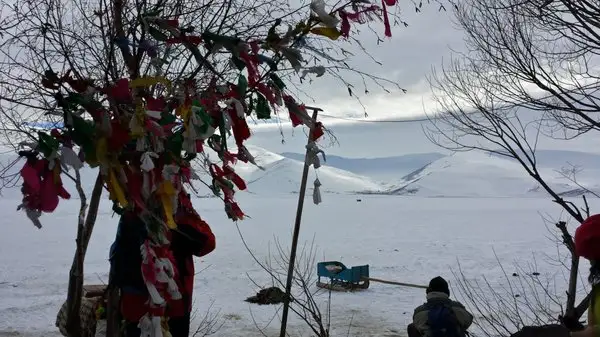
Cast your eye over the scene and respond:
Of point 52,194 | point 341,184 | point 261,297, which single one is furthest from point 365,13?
point 341,184

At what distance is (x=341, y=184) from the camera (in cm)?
11331

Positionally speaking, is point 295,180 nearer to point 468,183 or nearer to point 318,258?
point 468,183

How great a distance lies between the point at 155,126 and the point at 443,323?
9.10ft

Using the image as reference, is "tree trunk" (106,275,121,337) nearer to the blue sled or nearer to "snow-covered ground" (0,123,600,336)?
"snow-covered ground" (0,123,600,336)

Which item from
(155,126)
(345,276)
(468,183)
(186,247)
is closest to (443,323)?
(186,247)

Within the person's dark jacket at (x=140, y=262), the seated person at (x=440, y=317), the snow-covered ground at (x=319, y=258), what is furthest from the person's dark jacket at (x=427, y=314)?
the snow-covered ground at (x=319, y=258)

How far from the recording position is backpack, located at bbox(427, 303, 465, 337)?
422 cm

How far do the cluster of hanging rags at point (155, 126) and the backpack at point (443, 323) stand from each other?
202 centimetres

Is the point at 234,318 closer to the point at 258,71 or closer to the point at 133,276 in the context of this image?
the point at 133,276

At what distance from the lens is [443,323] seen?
423 cm

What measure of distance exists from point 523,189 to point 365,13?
3902 inches

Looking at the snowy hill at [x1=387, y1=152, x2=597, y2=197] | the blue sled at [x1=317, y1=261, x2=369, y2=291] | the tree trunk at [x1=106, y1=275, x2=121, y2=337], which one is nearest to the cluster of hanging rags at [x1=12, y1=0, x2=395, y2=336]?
the tree trunk at [x1=106, y1=275, x2=121, y2=337]

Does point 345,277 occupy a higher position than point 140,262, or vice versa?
point 140,262

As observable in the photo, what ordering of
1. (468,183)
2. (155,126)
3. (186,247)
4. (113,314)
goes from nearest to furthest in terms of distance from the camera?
(155,126) < (113,314) < (186,247) < (468,183)
